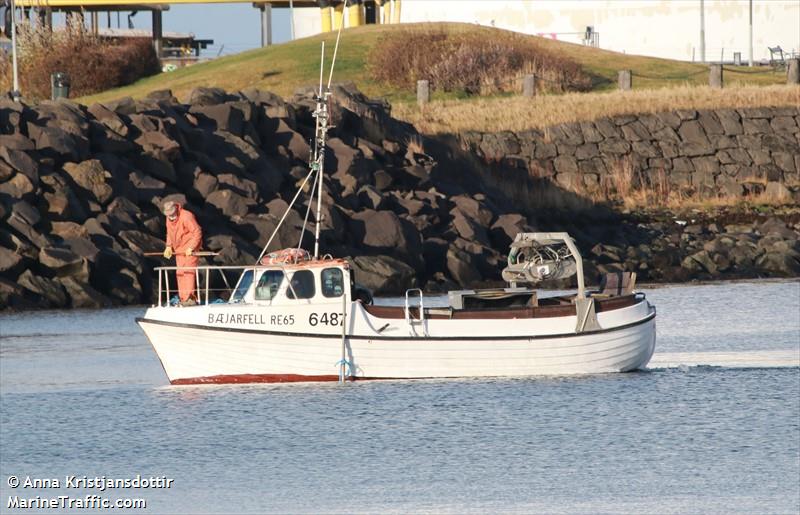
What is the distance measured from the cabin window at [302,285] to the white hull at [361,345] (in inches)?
10.6

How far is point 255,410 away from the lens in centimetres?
2480

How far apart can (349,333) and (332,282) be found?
89 centimetres

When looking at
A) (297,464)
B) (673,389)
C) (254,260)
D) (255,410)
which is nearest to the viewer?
(297,464)

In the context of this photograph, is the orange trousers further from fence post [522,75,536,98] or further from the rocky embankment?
fence post [522,75,536,98]

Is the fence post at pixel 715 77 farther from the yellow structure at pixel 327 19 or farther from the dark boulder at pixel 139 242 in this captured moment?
the dark boulder at pixel 139 242

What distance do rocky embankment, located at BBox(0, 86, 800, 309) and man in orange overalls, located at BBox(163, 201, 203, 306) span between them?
436 inches

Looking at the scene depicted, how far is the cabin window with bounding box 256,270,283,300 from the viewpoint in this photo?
26.0 m

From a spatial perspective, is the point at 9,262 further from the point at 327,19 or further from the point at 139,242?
the point at 327,19

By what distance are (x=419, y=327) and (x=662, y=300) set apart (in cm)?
1603

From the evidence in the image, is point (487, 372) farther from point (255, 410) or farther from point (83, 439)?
point (83, 439)

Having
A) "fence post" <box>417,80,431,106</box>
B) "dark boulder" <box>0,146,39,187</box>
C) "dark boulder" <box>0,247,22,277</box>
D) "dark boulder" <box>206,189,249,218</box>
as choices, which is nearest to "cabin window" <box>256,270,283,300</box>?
"dark boulder" <box>0,247,22,277</box>

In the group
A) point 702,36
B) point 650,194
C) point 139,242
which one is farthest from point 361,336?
point 702,36

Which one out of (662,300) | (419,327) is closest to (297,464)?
(419,327)

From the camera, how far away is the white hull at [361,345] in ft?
85.0
